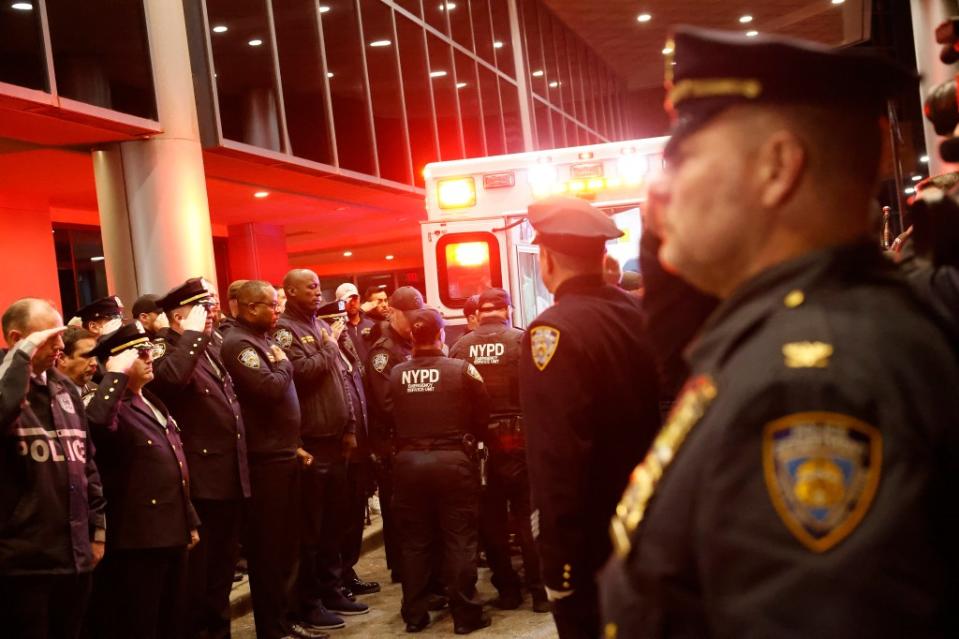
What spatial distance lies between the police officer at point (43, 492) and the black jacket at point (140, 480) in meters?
0.20

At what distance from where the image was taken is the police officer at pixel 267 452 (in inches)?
221

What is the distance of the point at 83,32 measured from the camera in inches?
314

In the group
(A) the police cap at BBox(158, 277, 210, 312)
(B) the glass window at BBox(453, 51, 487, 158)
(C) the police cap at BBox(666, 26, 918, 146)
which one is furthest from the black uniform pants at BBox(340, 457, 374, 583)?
(B) the glass window at BBox(453, 51, 487, 158)

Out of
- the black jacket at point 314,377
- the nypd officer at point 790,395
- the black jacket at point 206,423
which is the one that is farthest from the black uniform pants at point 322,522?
the nypd officer at point 790,395

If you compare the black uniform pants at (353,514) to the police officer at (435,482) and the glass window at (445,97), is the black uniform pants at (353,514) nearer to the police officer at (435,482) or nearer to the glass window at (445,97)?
the police officer at (435,482)

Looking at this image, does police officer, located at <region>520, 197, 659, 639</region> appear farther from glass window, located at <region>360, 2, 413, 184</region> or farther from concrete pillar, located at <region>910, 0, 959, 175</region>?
glass window, located at <region>360, 2, 413, 184</region>

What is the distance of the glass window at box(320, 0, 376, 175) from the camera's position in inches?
474

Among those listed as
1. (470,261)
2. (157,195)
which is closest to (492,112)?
(157,195)

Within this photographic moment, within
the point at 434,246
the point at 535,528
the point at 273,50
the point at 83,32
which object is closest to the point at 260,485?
the point at 434,246

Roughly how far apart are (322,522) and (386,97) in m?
8.61

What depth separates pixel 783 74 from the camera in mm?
1173

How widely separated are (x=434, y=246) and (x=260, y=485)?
2.48 meters

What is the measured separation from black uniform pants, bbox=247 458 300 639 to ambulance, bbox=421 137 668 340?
7.12 feet

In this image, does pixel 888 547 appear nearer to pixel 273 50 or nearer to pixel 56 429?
pixel 56 429
